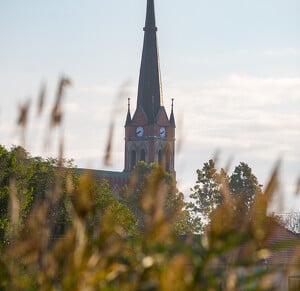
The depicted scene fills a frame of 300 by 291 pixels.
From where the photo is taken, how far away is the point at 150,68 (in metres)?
140

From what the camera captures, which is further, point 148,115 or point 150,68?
point 148,115

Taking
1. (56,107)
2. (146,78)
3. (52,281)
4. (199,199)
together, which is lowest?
(52,281)

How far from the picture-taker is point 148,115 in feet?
482

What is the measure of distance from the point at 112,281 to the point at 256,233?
0.52 m

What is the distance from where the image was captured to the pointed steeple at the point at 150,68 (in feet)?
461

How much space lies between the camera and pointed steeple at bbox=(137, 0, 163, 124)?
140m

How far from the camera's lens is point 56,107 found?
4.67 metres

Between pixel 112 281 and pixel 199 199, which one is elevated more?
pixel 199 199

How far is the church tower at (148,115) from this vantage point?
140 metres

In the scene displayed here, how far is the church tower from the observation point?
140375 millimetres

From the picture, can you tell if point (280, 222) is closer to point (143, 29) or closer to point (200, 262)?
point (200, 262)

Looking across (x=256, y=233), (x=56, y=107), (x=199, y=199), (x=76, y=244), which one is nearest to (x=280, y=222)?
(x=256, y=233)

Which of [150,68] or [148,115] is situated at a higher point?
[150,68]

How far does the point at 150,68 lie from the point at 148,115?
8.72 m
